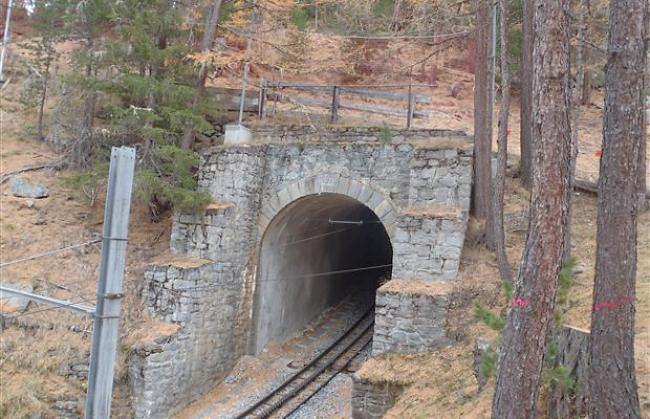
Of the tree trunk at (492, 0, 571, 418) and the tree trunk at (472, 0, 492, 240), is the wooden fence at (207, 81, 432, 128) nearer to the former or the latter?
the tree trunk at (472, 0, 492, 240)

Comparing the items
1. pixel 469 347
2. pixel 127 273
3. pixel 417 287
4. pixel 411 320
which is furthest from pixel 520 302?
pixel 127 273

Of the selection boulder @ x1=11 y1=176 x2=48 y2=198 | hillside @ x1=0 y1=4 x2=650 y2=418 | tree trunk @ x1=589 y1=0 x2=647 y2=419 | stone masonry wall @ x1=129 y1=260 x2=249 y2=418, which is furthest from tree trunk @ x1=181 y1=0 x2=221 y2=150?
Answer: tree trunk @ x1=589 y1=0 x2=647 y2=419

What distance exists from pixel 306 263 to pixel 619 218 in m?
10.9

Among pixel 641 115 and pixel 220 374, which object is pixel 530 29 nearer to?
pixel 641 115

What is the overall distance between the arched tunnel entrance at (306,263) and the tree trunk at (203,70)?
276 cm

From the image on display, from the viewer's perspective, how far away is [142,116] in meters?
13.0

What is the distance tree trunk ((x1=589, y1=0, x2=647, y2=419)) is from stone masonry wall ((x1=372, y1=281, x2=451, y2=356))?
4.30 metres

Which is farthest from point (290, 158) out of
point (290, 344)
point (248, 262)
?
point (290, 344)

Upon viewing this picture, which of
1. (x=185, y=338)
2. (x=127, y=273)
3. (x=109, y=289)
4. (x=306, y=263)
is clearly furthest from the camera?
(x=306, y=263)

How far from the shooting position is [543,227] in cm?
613

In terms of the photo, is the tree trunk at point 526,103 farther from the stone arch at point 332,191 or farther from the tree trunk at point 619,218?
the tree trunk at point 619,218

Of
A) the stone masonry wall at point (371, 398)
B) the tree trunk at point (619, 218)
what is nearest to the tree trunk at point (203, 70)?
the stone masonry wall at point (371, 398)

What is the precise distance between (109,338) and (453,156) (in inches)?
336

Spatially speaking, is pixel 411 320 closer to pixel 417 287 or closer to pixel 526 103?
pixel 417 287
